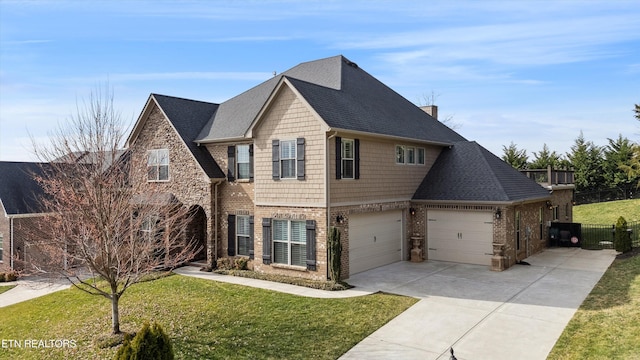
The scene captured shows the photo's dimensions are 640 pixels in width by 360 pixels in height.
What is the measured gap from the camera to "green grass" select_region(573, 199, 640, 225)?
30.9 metres

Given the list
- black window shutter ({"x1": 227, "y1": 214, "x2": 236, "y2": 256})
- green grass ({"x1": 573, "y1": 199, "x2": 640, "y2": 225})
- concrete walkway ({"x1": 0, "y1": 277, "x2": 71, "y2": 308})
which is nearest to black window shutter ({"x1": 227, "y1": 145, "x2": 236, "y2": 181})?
black window shutter ({"x1": 227, "y1": 214, "x2": 236, "y2": 256})

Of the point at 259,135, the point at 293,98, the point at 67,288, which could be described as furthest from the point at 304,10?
the point at 67,288

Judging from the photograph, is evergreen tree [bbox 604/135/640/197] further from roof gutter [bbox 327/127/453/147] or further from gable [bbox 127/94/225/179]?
gable [bbox 127/94/225/179]

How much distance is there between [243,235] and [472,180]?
10500mm

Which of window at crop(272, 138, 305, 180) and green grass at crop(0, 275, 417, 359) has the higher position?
window at crop(272, 138, 305, 180)

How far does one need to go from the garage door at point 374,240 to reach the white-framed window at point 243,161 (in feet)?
16.9

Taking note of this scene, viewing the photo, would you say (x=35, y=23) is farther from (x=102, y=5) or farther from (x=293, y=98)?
(x=293, y=98)

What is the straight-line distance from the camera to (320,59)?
21844 mm

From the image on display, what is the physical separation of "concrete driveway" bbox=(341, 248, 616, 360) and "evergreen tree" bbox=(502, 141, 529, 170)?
23584 mm

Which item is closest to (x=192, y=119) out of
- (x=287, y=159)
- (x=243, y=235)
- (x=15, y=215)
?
(x=243, y=235)

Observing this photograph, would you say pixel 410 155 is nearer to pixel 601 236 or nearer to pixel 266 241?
pixel 266 241

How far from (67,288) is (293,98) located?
40.3 ft

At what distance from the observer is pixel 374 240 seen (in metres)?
17.4

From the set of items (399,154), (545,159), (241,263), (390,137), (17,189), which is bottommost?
(241,263)
